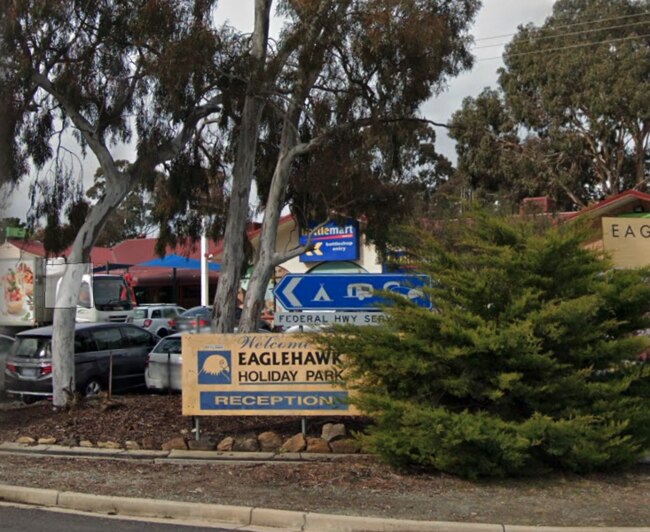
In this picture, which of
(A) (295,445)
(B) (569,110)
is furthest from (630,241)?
(B) (569,110)

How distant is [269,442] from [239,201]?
4511 mm

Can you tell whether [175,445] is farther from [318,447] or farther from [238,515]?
[238,515]

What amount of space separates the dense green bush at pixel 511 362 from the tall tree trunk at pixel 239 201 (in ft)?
13.6

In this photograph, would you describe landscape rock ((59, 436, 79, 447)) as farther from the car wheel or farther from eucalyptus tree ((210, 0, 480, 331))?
the car wheel

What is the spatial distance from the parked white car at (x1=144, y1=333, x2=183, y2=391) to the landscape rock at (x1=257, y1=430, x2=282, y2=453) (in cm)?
461

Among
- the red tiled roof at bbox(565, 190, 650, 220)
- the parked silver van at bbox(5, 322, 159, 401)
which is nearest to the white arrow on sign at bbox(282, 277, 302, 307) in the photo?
the parked silver van at bbox(5, 322, 159, 401)

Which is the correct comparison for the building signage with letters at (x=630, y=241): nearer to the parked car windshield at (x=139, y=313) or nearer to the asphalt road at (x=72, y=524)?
the asphalt road at (x=72, y=524)

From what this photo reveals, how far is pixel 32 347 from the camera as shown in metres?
15.0

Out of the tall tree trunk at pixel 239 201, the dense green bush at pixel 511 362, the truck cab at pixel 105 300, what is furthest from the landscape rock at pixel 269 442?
the truck cab at pixel 105 300

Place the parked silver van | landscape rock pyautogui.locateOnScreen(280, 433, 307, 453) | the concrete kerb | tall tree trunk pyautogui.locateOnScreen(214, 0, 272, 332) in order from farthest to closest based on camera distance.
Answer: the parked silver van → tall tree trunk pyautogui.locateOnScreen(214, 0, 272, 332) → landscape rock pyautogui.locateOnScreen(280, 433, 307, 453) → the concrete kerb

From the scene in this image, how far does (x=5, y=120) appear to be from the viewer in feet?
39.6

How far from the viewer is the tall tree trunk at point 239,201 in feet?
41.7

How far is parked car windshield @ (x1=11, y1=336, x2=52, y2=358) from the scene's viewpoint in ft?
48.8

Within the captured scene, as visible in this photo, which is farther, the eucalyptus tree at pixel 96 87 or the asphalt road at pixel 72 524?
the eucalyptus tree at pixel 96 87
